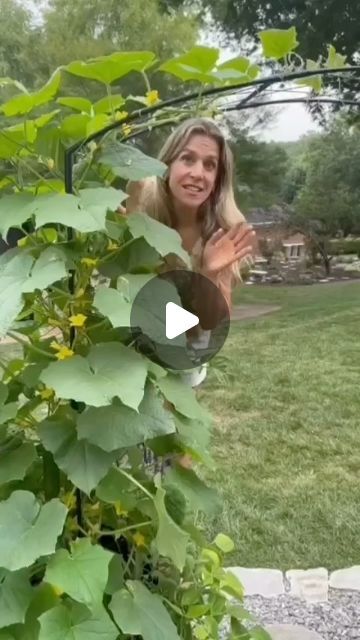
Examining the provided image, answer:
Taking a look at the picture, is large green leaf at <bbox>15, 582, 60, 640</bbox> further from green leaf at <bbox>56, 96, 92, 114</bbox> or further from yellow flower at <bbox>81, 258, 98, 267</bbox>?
green leaf at <bbox>56, 96, 92, 114</bbox>

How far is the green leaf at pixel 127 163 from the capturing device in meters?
0.80

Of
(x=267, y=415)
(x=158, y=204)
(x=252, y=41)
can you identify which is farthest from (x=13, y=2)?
(x=158, y=204)

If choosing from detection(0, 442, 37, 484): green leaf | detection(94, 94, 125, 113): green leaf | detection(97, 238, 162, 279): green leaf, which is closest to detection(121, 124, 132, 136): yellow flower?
detection(94, 94, 125, 113): green leaf

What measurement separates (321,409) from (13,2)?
8.53 meters

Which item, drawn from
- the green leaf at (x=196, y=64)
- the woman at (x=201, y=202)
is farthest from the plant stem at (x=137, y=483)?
the green leaf at (x=196, y=64)

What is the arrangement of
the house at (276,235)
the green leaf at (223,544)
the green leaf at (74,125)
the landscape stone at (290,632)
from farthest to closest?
the house at (276,235), the landscape stone at (290,632), the green leaf at (223,544), the green leaf at (74,125)

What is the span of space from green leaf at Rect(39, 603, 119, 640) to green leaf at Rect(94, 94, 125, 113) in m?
0.52

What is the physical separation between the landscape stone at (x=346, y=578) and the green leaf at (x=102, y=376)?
4.87ft

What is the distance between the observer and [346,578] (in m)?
2.05

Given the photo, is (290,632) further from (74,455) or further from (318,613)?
(74,455)

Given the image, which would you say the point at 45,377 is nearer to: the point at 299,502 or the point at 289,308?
the point at 299,502

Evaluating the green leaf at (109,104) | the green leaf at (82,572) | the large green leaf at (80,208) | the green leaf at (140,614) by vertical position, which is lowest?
the green leaf at (140,614)

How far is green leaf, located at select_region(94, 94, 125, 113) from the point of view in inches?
31.8

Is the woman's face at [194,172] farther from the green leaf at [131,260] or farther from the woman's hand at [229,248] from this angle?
the green leaf at [131,260]
